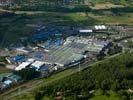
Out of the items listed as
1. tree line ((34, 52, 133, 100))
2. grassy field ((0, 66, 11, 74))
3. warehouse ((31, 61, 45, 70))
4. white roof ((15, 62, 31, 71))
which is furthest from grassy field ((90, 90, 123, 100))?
grassy field ((0, 66, 11, 74))

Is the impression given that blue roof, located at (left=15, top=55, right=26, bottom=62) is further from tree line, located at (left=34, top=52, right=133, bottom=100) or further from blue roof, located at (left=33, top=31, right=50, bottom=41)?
tree line, located at (left=34, top=52, right=133, bottom=100)

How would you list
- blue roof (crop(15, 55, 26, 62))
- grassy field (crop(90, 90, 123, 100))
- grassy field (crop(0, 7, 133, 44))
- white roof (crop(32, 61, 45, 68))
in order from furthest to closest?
grassy field (crop(0, 7, 133, 44)) < blue roof (crop(15, 55, 26, 62)) < white roof (crop(32, 61, 45, 68)) < grassy field (crop(90, 90, 123, 100))

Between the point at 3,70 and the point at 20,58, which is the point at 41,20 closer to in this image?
the point at 20,58

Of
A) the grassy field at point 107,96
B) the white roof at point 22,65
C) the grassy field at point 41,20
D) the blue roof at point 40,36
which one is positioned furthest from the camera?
the grassy field at point 41,20

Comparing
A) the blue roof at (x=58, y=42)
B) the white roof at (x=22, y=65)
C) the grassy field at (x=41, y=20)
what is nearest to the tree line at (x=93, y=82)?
the white roof at (x=22, y=65)

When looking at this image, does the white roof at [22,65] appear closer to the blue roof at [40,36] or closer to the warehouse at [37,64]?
the warehouse at [37,64]

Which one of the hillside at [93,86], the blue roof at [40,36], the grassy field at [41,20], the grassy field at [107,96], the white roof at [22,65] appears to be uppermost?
the grassy field at [41,20]

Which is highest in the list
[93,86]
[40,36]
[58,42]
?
[40,36]

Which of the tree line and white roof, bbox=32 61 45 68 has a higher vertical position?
white roof, bbox=32 61 45 68

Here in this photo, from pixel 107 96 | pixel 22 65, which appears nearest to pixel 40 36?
pixel 22 65

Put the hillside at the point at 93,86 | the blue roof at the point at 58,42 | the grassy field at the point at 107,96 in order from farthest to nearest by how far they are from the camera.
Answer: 1. the blue roof at the point at 58,42
2. the hillside at the point at 93,86
3. the grassy field at the point at 107,96

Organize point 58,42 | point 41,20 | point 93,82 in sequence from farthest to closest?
point 41,20 < point 58,42 < point 93,82
